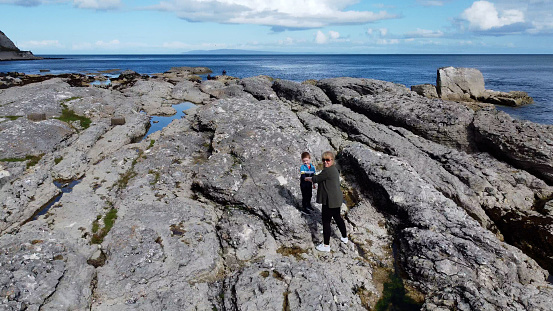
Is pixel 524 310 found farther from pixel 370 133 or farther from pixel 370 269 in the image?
pixel 370 133

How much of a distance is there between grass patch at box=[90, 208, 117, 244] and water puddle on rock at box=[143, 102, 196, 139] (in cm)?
1090

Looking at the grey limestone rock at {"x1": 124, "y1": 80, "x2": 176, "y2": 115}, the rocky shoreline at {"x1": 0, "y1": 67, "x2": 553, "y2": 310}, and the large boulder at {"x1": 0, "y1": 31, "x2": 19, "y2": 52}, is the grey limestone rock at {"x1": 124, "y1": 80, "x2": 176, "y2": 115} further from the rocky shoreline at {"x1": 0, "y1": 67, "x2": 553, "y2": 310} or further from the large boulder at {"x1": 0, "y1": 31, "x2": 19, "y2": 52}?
the large boulder at {"x1": 0, "y1": 31, "x2": 19, "y2": 52}

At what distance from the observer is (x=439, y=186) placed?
15156 mm

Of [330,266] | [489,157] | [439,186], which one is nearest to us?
[330,266]

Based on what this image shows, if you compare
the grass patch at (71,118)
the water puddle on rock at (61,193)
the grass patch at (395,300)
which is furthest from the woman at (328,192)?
the grass patch at (71,118)

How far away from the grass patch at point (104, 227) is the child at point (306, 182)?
7416 mm

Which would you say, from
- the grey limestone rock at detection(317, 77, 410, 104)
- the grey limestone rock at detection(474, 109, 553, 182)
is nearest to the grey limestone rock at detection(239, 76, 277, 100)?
the grey limestone rock at detection(317, 77, 410, 104)

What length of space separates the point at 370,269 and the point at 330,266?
4.79 ft

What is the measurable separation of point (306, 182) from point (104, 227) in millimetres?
7847

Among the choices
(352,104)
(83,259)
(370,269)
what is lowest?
(370,269)

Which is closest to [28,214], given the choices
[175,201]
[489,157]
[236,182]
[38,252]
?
[38,252]

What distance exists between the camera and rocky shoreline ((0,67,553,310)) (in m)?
9.16

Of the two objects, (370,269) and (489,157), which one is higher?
(489,157)

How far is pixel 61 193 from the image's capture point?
14070 millimetres
